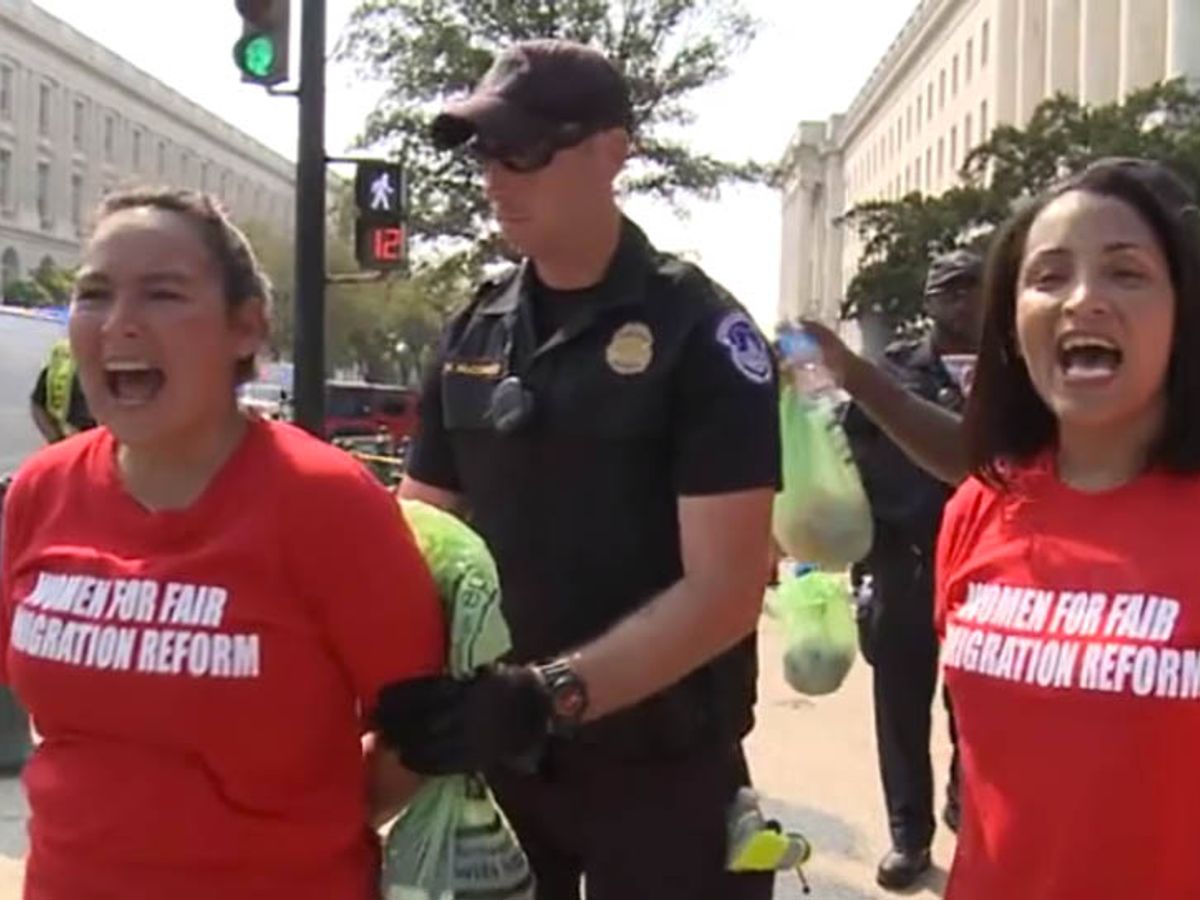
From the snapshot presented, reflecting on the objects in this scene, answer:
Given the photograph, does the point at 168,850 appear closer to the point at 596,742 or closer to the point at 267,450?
the point at 267,450

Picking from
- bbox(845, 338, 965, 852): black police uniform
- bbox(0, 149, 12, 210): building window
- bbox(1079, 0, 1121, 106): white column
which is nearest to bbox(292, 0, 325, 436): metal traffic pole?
bbox(845, 338, 965, 852): black police uniform

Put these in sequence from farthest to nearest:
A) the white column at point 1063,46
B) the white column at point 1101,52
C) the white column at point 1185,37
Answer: the white column at point 1063,46, the white column at point 1101,52, the white column at point 1185,37

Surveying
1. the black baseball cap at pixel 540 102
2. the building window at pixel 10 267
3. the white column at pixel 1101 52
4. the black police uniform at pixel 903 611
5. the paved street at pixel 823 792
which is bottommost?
the paved street at pixel 823 792

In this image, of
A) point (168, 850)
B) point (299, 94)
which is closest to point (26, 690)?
point (168, 850)

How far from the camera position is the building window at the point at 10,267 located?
274 feet

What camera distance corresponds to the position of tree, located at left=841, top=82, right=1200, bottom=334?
33.1 meters

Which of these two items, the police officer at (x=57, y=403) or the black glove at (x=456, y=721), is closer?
the black glove at (x=456, y=721)

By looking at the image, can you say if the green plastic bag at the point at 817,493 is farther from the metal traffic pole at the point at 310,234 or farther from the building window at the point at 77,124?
the building window at the point at 77,124

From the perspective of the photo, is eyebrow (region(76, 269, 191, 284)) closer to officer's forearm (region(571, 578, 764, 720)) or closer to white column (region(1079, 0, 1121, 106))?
officer's forearm (region(571, 578, 764, 720))

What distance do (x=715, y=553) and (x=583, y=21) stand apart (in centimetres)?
3042

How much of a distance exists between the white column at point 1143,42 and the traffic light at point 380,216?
46348 millimetres

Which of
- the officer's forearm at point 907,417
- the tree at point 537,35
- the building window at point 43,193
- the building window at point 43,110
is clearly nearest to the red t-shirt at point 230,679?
the officer's forearm at point 907,417

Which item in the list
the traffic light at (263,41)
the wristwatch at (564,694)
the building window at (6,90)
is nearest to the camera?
the wristwatch at (564,694)

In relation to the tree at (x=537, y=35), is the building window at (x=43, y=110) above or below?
above
